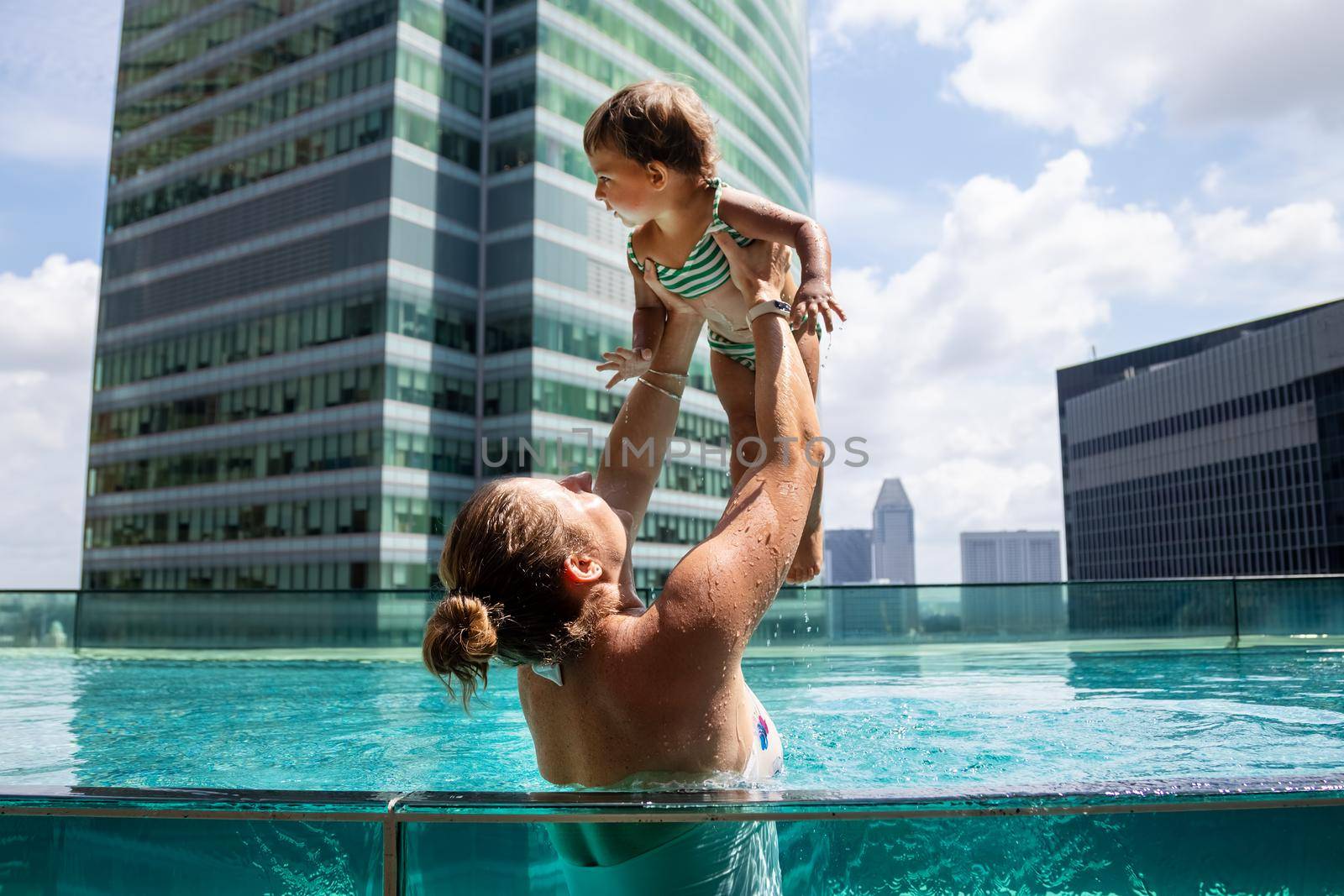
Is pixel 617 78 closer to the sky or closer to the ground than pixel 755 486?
closer to the sky

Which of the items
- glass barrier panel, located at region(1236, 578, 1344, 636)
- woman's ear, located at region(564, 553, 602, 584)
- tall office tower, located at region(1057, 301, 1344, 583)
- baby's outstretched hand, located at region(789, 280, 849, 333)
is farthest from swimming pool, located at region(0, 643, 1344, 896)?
tall office tower, located at region(1057, 301, 1344, 583)

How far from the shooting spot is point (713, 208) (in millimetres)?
3094

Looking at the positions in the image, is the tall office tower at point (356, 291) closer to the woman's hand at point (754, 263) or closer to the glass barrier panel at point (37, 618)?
the glass barrier panel at point (37, 618)

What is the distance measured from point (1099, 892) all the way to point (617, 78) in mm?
64900

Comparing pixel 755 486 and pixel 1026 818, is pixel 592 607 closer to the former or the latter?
pixel 755 486

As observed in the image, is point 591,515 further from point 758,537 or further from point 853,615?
point 853,615

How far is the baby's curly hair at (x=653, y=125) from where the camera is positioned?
2834 millimetres

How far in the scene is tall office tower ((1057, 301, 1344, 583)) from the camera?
8681cm

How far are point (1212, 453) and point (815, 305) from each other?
109307mm

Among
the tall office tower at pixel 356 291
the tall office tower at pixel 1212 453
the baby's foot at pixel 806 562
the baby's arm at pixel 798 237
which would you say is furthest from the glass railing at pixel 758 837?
the tall office tower at pixel 1212 453

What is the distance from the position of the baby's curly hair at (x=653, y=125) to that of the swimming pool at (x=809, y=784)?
1.79 meters

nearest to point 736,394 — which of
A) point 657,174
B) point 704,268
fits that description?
point 704,268

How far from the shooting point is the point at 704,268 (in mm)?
3270

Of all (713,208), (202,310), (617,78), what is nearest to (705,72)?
(617,78)
